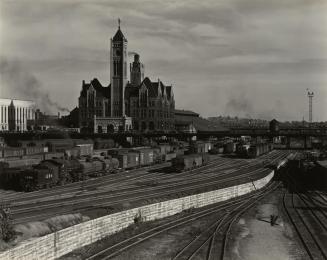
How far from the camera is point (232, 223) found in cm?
3319

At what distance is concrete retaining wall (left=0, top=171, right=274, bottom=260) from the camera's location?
21.1 meters

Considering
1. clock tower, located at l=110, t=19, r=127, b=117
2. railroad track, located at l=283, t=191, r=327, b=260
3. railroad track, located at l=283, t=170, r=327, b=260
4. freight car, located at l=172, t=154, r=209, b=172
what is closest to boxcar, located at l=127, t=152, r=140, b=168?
freight car, located at l=172, t=154, r=209, b=172

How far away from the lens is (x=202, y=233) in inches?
1188

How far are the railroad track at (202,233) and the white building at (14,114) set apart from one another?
124 m

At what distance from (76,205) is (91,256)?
10386 mm

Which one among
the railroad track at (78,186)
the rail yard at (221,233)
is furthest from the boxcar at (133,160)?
the rail yard at (221,233)

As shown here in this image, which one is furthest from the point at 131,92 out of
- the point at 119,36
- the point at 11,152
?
the point at 11,152

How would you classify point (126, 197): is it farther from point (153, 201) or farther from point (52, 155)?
point (52, 155)

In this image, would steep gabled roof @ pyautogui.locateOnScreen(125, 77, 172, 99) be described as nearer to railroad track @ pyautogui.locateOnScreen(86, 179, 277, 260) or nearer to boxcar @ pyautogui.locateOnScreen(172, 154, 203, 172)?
boxcar @ pyautogui.locateOnScreen(172, 154, 203, 172)

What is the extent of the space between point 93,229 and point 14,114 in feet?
462

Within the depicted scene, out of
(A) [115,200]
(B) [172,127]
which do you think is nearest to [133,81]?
(B) [172,127]

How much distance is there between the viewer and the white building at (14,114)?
504ft

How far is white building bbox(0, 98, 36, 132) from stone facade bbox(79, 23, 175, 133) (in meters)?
26.6

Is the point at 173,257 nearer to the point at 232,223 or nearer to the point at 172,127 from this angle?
the point at 232,223
